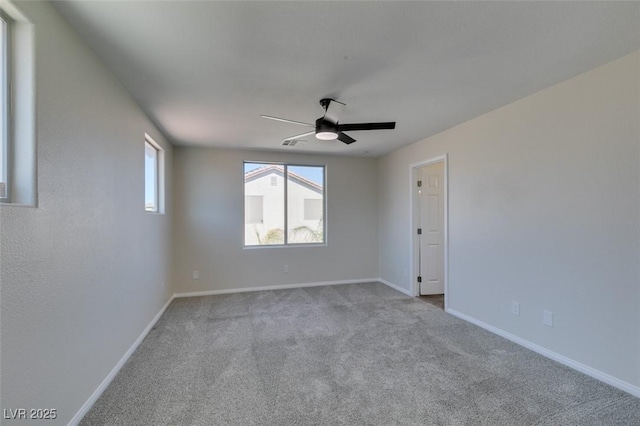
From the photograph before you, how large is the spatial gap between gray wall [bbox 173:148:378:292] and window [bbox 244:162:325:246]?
0.15 metres

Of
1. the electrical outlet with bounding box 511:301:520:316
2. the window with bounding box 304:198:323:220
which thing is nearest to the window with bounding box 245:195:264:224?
the window with bounding box 304:198:323:220

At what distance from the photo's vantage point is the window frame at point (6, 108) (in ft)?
4.46

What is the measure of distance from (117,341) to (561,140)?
4.09 meters

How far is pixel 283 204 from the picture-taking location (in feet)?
17.2

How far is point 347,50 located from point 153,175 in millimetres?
3039

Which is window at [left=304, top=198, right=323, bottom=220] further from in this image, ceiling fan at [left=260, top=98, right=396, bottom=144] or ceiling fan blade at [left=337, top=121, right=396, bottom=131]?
ceiling fan blade at [left=337, top=121, right=396, bottom=131]

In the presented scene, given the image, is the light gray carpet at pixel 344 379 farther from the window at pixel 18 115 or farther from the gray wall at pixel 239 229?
the window at pixel 18 115

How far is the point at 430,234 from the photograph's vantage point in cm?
473

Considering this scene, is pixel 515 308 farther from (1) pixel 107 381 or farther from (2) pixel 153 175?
(2) pixel 153 175

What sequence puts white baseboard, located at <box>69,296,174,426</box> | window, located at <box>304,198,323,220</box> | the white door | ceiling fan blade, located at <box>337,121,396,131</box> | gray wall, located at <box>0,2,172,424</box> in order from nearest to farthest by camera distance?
gray wall, located at <box>0,2,172,424</box> → white baseboard, located at <box>69,296,174,426</box> → ceiling fan blade, located at <box>337,121,396,131</box> → the white door → window, located at <box>304,198,323,220</box>

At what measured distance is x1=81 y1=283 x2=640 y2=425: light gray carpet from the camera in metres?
1.88

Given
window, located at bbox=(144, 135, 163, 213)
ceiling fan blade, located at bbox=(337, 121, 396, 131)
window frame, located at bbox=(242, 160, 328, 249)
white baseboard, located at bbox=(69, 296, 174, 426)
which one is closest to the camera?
white baseboard, located at bbox=(69, 296, 174, 426)

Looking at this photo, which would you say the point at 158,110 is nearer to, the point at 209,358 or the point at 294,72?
the point at 294,72

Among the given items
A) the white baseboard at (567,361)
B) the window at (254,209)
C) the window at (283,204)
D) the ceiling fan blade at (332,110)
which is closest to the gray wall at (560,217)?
the white baseboard at (567,361)
